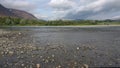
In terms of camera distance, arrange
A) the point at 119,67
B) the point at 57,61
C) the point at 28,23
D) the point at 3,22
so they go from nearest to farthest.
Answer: the point at 119,67, the point at 57,61, the point at 3,22, the point at 28,23

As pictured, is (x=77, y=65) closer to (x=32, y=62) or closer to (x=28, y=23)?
(x=32, y=62)

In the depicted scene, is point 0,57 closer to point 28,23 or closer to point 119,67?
point 119,67

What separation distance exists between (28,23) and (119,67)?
605ft

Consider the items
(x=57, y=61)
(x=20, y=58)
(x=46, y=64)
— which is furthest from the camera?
(x=20, y=58)

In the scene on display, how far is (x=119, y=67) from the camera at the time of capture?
13484mm

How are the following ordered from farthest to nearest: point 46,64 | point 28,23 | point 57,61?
1. point 28,23
2. point 57,61
3. point 46,64

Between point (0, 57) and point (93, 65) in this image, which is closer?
point (93, 65)

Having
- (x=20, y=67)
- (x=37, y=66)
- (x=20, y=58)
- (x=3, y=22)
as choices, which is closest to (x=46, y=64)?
(x=37, y=66)

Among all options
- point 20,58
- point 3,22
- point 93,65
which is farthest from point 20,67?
point 3,22

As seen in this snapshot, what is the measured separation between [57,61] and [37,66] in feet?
7.60

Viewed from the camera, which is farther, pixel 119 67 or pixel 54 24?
pixel 54 24

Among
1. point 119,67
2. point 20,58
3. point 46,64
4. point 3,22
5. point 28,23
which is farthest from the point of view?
point 28,23

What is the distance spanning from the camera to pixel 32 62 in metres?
15.4

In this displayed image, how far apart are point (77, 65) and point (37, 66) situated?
321 centimetres
